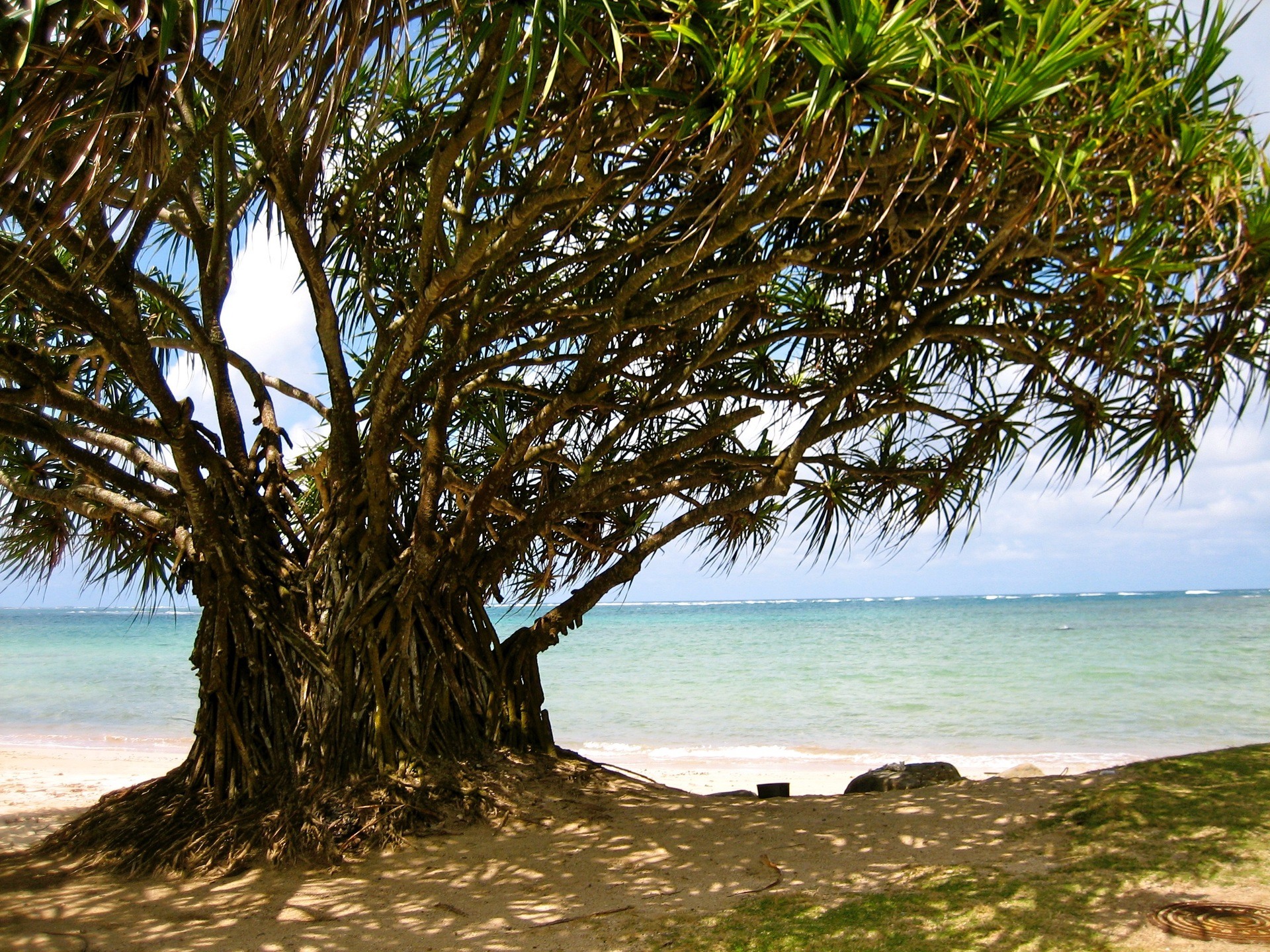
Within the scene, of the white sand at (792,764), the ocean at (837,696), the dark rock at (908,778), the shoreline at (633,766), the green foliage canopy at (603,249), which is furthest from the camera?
the ocean at (837,696)

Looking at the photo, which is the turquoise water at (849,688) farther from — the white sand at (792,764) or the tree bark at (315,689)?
the tree bark at (315,689)

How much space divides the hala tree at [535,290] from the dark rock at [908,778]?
4.49 feet

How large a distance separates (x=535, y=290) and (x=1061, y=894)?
2.98 m

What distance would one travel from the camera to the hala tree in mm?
2295

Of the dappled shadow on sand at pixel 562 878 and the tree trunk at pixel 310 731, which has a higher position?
the tree trunk at pixel 310 731

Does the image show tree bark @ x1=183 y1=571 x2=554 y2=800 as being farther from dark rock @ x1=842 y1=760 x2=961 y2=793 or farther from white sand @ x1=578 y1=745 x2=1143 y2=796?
white sand @ x1=578 y1=745 x2=1143 y2=796

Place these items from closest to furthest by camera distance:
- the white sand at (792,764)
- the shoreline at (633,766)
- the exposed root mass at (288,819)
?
the exposed root mass at (288,819) → the shoreline at (633,766) → the white sand at (792,764)

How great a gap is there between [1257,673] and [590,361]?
1524cm

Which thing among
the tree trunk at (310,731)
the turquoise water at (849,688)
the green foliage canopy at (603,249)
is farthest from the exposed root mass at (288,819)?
the turquoise water at (849,688)

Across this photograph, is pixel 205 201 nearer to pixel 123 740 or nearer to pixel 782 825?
pixel 782 825

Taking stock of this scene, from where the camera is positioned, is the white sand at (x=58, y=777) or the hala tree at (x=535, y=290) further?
the white sand at (x=58, y=777)

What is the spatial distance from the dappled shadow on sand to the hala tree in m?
0.34

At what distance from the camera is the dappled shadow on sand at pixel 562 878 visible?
9.11 feet

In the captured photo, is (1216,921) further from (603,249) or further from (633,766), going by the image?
(633,766)
